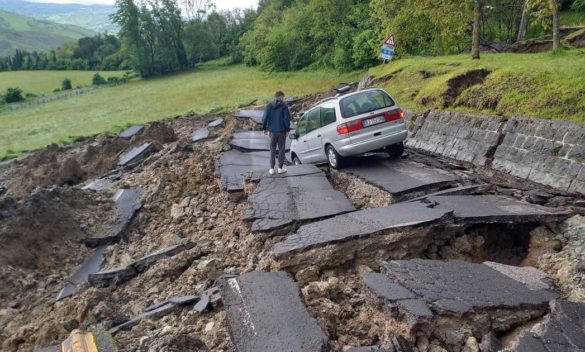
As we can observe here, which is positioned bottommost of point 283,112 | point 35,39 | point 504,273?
point 504,273

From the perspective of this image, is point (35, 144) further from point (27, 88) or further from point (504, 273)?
point (27, 88)

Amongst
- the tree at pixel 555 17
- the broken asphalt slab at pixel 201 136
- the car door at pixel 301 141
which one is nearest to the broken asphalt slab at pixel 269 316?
the car door at pixel 301 141

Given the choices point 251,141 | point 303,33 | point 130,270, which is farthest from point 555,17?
point 303,33

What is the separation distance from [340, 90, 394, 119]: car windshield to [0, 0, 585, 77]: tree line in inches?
355

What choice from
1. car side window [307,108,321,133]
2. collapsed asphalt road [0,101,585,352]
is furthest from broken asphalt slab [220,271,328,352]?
car side window [307,108,321,133]

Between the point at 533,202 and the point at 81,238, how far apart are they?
963 centimetres

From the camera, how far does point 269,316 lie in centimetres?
509

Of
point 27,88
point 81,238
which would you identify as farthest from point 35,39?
point 81,238

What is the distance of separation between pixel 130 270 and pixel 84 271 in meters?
1.84

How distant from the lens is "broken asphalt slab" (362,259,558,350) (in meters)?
4.66

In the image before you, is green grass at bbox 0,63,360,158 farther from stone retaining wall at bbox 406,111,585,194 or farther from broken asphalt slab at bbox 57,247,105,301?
stone retaining wall at bbox 406,111,585,194

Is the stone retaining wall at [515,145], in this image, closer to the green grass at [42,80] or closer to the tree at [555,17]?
the tree at [555,17]

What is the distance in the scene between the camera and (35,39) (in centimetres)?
19512

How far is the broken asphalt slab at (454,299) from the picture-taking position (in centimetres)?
466
